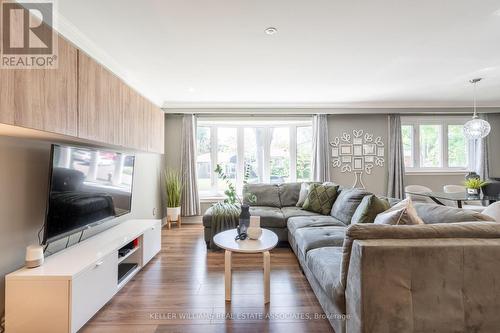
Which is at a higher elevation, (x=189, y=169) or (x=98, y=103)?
(x=98, y=103)

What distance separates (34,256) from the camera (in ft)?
5.51

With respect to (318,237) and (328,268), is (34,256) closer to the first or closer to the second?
(328,268)

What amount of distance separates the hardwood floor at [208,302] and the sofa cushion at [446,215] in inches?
46.6

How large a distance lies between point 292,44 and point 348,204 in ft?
6.71

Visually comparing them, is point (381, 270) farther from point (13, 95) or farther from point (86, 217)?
point (86, 217)

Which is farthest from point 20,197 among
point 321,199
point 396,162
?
point 396,162

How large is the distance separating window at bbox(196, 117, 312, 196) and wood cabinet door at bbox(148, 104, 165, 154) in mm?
1499

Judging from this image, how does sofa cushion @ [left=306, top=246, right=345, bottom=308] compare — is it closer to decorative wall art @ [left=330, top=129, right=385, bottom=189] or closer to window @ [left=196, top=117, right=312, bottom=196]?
window @ [left=196, top=117, right=312, bottom=196]

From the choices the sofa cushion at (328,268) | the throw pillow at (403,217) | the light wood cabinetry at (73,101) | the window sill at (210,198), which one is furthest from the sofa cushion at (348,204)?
the light wood cabinetry at (73,101)

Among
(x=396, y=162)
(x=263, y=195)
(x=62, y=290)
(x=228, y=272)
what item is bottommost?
(x=228, y=272)

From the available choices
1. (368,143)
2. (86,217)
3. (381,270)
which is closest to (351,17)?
(381,270)

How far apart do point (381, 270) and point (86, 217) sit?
2.45 m

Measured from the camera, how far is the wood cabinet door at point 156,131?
135 inches

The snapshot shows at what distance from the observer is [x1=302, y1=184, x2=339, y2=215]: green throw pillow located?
3.53 meters
